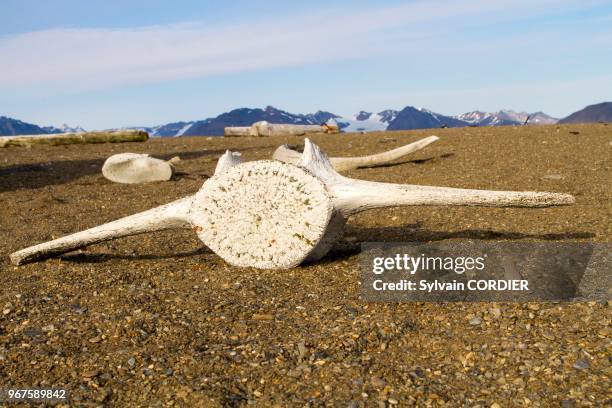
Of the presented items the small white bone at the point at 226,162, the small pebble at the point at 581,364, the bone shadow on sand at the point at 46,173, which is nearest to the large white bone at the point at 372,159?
the bone shadow on sand at the point at 46,173

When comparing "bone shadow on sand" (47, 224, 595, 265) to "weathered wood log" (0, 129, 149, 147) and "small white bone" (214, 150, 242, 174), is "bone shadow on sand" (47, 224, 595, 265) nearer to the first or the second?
"small white bone" (214, 150, 242, 174)

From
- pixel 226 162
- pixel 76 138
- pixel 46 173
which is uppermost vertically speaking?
pixel 226 162

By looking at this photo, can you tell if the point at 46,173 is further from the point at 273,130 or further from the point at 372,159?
the point at 273,130

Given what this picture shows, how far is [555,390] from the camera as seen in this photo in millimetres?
2854

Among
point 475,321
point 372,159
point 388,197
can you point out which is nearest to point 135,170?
point 372,159

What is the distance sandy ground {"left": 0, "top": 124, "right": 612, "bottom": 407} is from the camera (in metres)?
2.96

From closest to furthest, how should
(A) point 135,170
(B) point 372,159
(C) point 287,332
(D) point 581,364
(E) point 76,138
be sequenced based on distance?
1. (D) point 581,364
2. (C) point 287,332
3. (A) point 135,170
4. (B) point 372,159
5. (E) point 76,138

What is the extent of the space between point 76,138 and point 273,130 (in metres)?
5.61

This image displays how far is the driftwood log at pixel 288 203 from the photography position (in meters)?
4.62

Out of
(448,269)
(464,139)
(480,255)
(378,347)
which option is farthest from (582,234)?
(464,139)

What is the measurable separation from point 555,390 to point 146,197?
6.89m

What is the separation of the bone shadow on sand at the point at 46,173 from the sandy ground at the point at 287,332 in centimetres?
362

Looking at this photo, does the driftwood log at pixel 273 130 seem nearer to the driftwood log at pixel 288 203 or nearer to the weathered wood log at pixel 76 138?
the weathered wood log at pixel 76 138

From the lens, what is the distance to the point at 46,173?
36.4 ft
